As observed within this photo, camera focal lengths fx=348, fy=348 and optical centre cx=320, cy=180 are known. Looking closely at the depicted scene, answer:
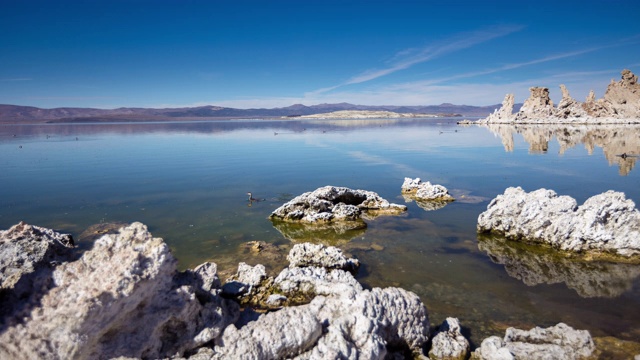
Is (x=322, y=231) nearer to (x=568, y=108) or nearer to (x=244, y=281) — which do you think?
(x=244, y=281)

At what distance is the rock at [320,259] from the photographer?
9.76 m

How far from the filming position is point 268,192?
1964cm

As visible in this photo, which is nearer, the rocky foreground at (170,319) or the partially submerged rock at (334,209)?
the rocky foreground at (170,319)

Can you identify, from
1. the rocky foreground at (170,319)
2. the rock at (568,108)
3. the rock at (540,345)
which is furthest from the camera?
the rock at (568,108)

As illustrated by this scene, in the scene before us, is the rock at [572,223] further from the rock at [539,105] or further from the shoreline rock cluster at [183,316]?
the rock at [539,105]

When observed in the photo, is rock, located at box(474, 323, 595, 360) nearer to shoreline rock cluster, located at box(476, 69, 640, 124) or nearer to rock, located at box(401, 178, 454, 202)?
rock, located at box(401, 178, 454, 202)

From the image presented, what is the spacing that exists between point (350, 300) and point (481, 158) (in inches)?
1196

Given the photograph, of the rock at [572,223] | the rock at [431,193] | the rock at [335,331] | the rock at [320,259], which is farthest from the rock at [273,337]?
the rock at [431,193]

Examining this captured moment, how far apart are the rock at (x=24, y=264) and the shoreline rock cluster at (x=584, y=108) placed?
112 m

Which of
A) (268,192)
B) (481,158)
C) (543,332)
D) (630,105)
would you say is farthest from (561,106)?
(543,332)

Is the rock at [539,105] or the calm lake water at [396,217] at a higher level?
the rock at [539,105]

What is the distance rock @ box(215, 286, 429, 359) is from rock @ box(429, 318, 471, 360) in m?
0.24

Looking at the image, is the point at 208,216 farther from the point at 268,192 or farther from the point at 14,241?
the point at 14,241

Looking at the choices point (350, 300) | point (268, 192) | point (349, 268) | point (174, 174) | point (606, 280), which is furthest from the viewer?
point (174, 174)
